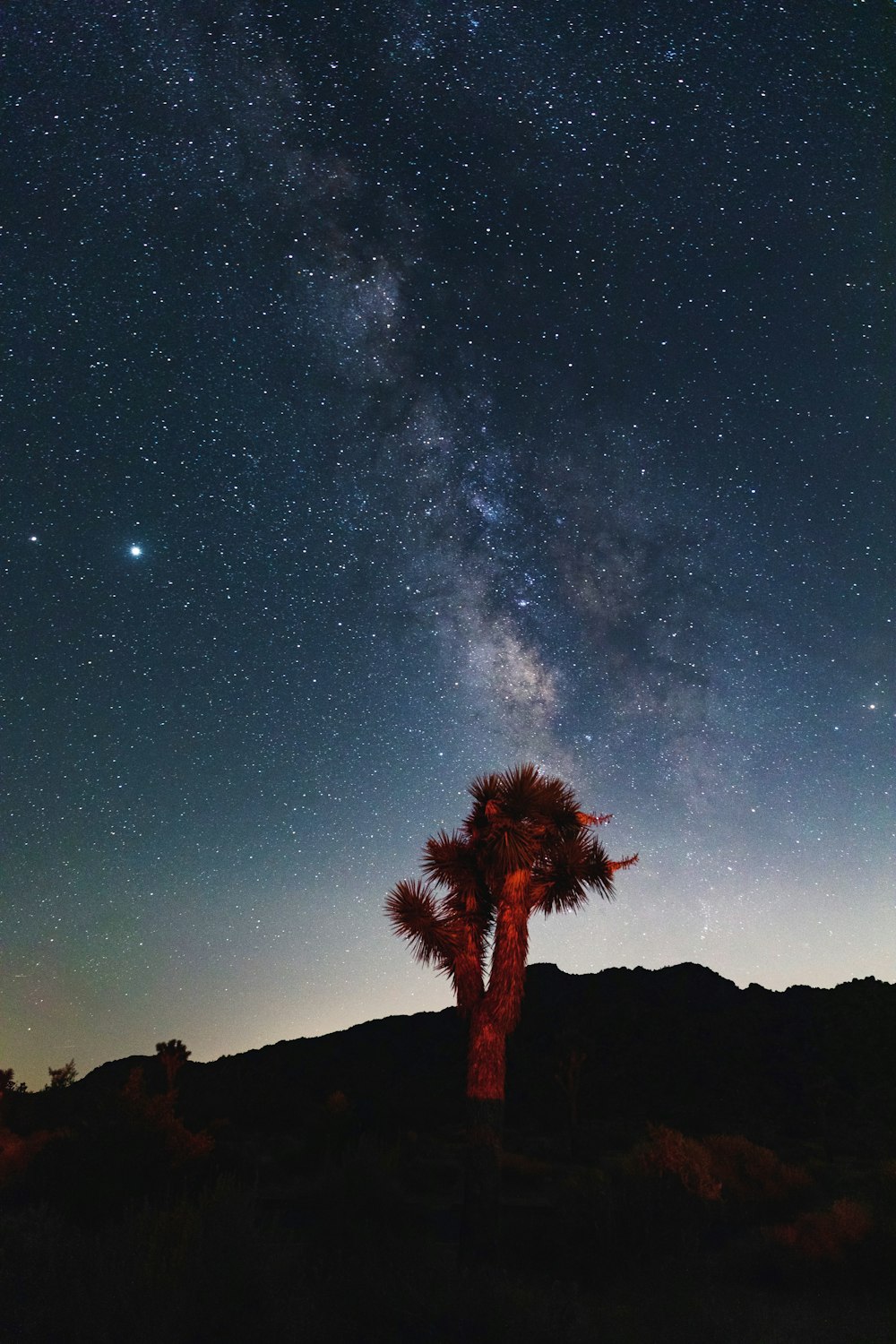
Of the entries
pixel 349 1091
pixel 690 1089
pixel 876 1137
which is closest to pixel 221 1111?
pixel 349 1091

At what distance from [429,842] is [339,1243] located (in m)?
6.32

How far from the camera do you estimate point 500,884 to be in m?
14.4

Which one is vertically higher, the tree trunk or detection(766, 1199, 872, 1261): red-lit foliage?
the tree trunk

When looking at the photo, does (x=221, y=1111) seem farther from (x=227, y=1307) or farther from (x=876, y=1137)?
(x=227, y=1307)

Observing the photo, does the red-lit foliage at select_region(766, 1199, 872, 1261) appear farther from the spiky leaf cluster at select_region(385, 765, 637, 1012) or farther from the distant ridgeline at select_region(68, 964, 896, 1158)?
the distant ridgeline at select_region(68, 964, 896, 1158)

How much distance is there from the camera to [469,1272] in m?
8.39

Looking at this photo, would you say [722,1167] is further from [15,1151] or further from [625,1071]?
[625,1071]

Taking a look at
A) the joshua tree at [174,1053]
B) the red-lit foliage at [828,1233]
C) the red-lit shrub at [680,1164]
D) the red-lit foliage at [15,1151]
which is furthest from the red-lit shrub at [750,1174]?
the joshua tree at [174,1053]

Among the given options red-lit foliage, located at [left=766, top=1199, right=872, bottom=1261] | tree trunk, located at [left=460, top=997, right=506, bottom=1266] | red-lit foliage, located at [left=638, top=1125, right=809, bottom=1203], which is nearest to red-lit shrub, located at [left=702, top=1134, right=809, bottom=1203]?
red-lit foliage, located at [left=638, top=1125, right=809, bottom=1203]

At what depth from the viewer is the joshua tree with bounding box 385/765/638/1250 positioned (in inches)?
527

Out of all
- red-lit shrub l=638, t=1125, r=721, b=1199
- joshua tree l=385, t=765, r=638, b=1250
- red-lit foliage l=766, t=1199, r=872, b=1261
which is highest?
joshua tree l=385, t=765, r=638, b=1250

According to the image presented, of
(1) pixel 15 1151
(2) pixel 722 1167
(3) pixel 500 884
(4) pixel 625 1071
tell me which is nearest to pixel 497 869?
(3) pixel 500 884

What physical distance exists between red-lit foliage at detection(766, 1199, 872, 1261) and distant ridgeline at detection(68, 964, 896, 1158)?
62.1ft

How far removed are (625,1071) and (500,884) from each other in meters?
39.3
